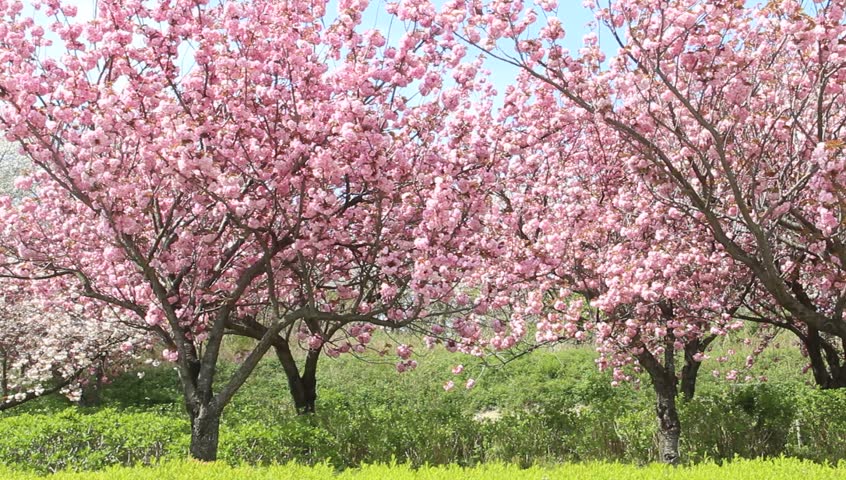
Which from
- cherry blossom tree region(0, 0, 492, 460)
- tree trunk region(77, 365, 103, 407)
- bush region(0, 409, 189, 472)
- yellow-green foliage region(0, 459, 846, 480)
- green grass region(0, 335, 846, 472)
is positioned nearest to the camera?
yellow-green foliage region(0, 459, 846, 480)

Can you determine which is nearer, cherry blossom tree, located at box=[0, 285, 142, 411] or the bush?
the bush

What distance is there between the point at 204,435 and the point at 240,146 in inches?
114

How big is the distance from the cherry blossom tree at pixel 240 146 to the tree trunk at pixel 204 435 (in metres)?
0.01

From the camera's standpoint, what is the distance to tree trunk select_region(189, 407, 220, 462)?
712 cm

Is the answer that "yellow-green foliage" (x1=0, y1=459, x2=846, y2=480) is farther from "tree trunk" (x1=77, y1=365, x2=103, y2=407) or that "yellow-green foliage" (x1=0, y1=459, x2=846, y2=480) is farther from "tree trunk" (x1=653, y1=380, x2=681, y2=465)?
"tree trunk" (x1=77, y1=365, x2=103, y2=407)

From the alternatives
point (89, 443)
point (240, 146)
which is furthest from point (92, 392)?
point (240, 146)

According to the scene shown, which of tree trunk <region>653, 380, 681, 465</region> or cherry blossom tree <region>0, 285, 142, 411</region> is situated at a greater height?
cherry blossom tree <region>0, 285, 142, 411</region>

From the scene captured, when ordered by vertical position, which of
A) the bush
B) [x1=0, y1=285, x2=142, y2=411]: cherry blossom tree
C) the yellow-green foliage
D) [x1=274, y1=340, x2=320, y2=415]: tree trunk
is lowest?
the yellow-green foliage

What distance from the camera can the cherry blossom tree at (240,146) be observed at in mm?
6129

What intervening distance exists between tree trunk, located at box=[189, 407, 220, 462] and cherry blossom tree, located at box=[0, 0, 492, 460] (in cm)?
1

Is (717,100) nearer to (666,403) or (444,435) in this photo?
(666,403)

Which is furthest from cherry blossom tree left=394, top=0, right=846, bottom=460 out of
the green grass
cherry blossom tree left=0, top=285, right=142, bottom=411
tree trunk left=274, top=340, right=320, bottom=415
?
cherry blossom tree left=0, top=285, right=142, bottom=411

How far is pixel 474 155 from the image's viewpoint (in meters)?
6.75

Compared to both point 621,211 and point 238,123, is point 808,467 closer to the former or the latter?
point 621,211
